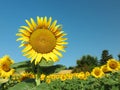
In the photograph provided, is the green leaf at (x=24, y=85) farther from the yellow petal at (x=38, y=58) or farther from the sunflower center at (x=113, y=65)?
the sunflower center at (x=113, y=65)

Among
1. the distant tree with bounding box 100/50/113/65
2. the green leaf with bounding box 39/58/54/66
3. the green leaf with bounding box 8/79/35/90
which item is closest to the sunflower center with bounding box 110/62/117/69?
the green leaf with bounding box 39/58/54/66

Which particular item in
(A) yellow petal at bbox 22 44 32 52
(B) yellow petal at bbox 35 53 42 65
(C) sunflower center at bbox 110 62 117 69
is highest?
(C) sunflower center at bbox 110 62 117 69

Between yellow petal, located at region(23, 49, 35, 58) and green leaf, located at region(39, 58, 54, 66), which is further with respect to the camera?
yellow petal, located at region(23, 49, 35, 58)

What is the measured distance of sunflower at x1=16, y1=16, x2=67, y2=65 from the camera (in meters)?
3.82

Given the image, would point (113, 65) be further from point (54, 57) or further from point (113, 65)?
point (54, 57)

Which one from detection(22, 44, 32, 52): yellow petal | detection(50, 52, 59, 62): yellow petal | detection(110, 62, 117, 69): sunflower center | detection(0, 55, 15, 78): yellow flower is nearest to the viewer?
detection(50, 52, 59, 62): yellow petal

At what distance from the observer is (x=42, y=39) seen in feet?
12.5

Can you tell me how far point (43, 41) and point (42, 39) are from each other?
0.02 meters

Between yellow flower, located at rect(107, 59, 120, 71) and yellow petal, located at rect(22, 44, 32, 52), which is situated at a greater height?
yellow flower, located at rect(107, 59, 120, 71)

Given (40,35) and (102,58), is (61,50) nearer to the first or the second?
(40,35)

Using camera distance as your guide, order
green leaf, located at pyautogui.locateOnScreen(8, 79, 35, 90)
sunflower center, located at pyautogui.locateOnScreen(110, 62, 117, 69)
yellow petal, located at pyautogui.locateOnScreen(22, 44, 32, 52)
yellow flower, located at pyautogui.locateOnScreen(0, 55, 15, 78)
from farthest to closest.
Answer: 1. sunflower center, located at pyautogui.locateOnScreen(110, 62, 117, 69)
2. yellow flower, located at pyautogui.locateOnScreen(0, 55, 15, 78)
3. yellow petal, located at pyautogui.locateOnScreen(22, 44, 32, 52)
4. green leaf, located at pyautogui.locateOnScreen(8, 79, 35, 90)

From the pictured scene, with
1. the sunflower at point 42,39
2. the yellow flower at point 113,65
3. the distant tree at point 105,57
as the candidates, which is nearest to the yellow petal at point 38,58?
the sunflower at point 42,39

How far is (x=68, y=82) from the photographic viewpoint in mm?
22141

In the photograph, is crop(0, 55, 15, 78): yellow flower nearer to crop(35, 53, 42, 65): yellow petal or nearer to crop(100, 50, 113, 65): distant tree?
crop(35, 53, 42, 65): yellow petal
